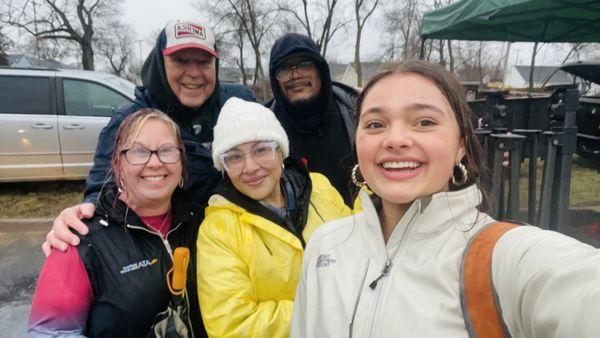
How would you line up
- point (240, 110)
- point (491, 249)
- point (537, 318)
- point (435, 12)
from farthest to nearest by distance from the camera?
point (435, 12), point (240, 110), point (491, 249), point (537, 318)

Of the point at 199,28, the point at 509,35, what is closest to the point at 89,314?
the point at 199,28

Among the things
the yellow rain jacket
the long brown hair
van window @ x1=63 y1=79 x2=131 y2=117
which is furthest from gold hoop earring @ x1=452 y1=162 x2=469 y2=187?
van window @ x1=63 y1=79 x2=131 y2=117

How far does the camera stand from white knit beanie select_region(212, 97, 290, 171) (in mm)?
1798

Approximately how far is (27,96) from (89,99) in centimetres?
94

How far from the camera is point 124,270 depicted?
5.17ft

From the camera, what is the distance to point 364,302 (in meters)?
1.04

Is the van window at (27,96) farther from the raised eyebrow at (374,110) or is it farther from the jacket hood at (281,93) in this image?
the raised eyebrow at (374,110)

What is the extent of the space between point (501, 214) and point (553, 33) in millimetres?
5648

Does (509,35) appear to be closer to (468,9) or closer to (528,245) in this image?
(468,9)

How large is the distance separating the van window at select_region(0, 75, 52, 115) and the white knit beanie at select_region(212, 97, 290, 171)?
5.45m

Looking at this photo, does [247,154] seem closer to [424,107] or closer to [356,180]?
[356,180]

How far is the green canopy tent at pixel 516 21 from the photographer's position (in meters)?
5.12

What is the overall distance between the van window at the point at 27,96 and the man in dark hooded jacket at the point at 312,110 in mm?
5037

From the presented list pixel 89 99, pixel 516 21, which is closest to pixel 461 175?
pixel 89 99
